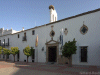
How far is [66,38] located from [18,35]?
1284 cm

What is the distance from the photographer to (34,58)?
58.3ft

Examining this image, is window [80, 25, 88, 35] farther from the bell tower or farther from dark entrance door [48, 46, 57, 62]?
the bell tower

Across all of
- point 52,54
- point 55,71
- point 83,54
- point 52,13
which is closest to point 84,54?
point 83,54

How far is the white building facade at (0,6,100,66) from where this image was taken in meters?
11.2

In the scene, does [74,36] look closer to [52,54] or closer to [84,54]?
[84,54]

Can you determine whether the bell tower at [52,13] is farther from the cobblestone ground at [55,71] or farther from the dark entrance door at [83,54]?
the cobblestone ground at [55,71]

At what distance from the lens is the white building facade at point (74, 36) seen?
11.2m

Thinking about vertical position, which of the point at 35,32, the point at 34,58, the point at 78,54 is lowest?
the point at 34,58

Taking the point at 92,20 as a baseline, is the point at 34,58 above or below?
below

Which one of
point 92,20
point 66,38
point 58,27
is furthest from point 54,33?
point 92,20

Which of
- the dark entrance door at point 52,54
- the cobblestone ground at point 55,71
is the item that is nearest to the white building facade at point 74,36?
the dark entrance door at point 52,54

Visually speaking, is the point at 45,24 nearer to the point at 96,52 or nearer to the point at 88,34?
the point at 88,34

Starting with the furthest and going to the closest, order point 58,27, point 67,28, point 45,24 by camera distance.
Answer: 1. point 45,24
2. point 58,27
3. point 67,28

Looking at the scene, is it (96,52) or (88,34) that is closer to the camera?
(96,52)
